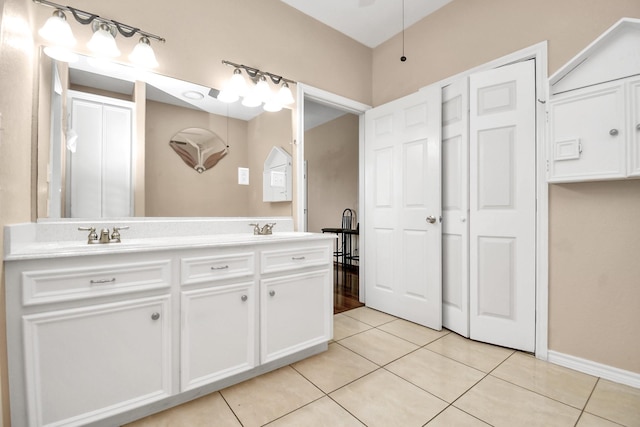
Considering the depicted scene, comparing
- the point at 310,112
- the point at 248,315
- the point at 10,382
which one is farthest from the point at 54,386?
the point at 310,112

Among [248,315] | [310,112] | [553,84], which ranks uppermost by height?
[310,112]

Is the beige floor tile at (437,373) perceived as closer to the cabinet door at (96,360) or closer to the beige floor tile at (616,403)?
the beige floor tile at (616,403)

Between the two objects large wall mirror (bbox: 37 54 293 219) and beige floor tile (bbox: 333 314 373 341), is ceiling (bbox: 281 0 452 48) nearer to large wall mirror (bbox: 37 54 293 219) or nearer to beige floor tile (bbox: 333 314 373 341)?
large wall mirror (bbox: 37 54 293 219)

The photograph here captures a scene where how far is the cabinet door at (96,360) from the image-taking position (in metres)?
1.14

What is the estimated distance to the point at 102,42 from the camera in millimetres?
1668

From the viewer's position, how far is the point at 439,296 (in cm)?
245

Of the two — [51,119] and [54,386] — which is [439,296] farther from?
[51,119]

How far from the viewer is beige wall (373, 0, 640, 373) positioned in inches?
65.9

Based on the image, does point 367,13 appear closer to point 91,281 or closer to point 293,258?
point 293,258

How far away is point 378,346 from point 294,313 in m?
0.79

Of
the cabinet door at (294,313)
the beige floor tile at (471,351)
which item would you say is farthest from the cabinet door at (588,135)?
the cabinet door at (294,313)

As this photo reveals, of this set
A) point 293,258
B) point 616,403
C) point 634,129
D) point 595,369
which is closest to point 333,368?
point 293,258

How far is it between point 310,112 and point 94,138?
12.3 feet

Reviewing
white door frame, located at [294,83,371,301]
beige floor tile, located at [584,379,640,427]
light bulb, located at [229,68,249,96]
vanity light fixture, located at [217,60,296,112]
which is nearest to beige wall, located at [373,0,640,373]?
beige floor tile, located at [584,379,640,427]
